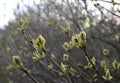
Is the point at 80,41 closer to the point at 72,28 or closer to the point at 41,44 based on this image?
the point at 41,44

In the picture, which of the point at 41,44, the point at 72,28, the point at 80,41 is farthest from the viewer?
the point at 72,28

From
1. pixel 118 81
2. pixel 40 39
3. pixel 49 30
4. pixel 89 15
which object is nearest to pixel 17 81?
pixel 49 30

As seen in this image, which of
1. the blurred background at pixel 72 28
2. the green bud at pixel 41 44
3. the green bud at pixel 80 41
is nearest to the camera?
the green bud at pixel 80 41

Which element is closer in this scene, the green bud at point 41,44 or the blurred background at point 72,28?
the green bud at point 41,44

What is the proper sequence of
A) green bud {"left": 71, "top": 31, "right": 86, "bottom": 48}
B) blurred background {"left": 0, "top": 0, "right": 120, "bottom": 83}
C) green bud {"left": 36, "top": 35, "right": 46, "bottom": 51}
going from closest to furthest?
green bud {"left": 71, "top": 31, "right": 86, "bottom": 48} → green bud {"left": 36, "top": 35, "right": 46, "bottom": 51} → blurred background {"left": 0, "top": 0, "right": 120, "bottom": 83}

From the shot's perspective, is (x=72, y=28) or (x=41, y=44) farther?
(x=72, y=28)

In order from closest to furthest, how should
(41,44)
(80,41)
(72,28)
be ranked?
(80,41) < (41,44) < (72,28)

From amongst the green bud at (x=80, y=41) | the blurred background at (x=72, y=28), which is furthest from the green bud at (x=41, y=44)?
the blurred background at (x=72, y=28)

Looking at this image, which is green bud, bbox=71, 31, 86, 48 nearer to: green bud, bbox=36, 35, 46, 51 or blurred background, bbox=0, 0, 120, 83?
green bud, bbox=36, 35, 46, 51

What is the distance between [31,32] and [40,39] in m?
3.61

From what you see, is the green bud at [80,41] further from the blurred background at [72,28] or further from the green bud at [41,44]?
the blurred background at [72,28]

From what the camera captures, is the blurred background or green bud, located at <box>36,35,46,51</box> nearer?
green bud, located at <box>36,35,46,51</box>

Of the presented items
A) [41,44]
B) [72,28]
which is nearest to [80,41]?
[41,44]

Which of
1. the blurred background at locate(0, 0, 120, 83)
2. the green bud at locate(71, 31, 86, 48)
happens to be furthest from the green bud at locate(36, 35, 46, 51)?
the blurred background at locate(0, 0, 120, 83)
